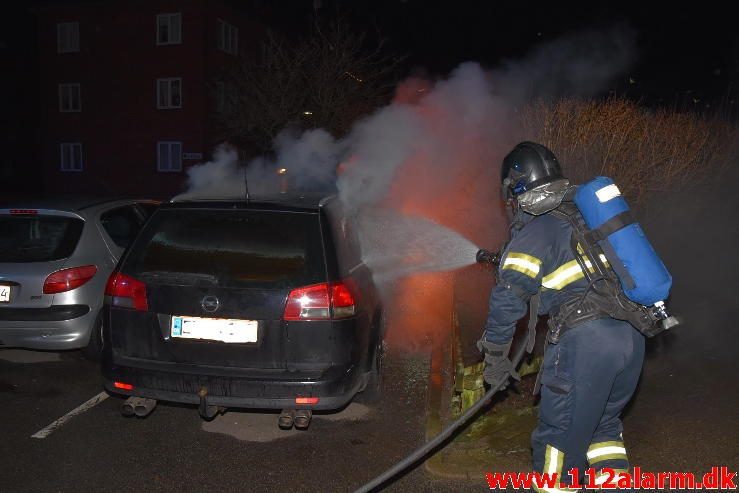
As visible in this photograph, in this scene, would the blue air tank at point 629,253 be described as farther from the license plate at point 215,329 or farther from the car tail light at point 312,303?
the license plate at point 215,329

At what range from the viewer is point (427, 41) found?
16641 millimetres

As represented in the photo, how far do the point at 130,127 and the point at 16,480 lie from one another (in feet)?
81.8

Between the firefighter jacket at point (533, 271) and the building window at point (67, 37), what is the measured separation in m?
28.6

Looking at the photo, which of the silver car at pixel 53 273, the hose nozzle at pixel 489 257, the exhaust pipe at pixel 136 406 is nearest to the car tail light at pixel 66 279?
the silver car at pixel 53 273

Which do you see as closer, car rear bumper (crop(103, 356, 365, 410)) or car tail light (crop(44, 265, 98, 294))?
car rear bumper (crop(103, 356, 365, 410))

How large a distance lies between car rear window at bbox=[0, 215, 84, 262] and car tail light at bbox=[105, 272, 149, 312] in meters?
1.58

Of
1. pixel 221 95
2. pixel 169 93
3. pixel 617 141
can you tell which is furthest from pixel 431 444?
pixel 169 93

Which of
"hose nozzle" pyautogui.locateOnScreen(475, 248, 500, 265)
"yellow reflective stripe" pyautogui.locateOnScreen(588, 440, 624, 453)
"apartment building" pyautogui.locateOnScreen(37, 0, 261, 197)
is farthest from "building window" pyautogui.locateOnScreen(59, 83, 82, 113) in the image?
"yellow reflective stripe" pyautogui.locateOnScreen(588, 440, 624, 453)

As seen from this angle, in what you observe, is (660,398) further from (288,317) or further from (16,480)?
(16,480)

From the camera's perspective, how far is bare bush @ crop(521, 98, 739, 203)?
7.97 m

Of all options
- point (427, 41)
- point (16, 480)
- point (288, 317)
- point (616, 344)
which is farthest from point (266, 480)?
point (427, 41)

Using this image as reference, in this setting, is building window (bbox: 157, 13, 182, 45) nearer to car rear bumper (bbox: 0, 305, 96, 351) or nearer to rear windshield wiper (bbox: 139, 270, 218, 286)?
car rear bumper (bbox: 0, 305, 96, 351)

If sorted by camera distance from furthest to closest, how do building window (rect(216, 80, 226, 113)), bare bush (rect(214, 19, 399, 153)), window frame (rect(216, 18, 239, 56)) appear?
1. window frame (rect(216, 18, 239, 56))
2. building window (rect(216, 80, 226, 113))
3. bare bush (rect(214, 19, 399, 153))

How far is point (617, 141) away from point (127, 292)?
6.51m
